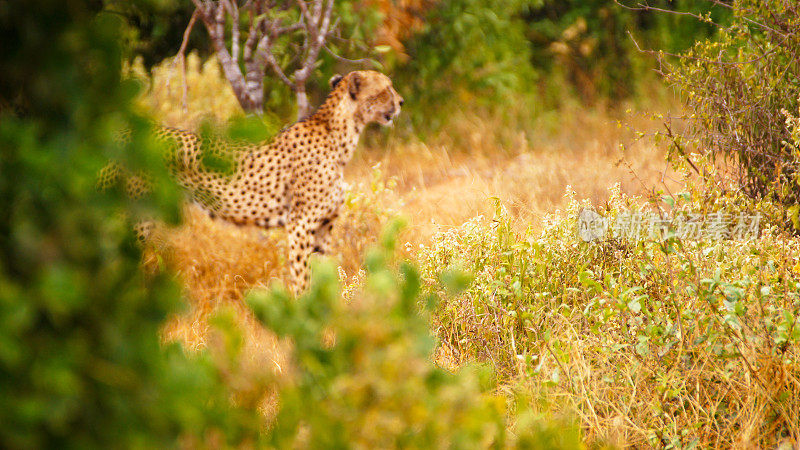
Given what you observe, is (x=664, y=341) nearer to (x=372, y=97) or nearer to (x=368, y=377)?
(x=368, y=377)

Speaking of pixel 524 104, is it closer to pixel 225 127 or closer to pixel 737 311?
pixel 737 311

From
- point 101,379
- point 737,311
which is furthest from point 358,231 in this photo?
point 101,379

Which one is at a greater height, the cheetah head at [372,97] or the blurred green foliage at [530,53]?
the cheetah head at [372,97]

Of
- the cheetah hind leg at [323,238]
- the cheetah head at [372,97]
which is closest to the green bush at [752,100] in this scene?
the cheetah head at [372,97]

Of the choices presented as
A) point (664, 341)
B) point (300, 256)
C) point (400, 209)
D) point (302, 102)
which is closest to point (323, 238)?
point (300, 256)

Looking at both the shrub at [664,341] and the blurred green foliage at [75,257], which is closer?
the blurred green foliage at [75,257]

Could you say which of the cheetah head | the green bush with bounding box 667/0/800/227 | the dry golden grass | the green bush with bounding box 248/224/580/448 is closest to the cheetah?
the cheetah head

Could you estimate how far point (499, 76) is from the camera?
363 inches

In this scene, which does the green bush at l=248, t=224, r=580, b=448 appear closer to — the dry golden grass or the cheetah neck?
the dry golden grass

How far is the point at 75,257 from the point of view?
3.88 feet

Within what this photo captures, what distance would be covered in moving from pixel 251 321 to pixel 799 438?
8.13ft

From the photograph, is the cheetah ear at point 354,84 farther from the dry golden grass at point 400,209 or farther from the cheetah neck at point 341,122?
the dry golden grass at point 400,209

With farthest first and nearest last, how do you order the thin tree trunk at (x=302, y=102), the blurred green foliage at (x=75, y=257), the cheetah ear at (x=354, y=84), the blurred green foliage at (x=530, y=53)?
the blurred green foliage at (x=530, y=53) < the thin tree trunk at (x=302, y=102) < the cheetah ear at (x=354, y=84) < the blurred green foliage at (x=75, y=257)

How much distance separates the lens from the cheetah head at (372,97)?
4.64 metres
